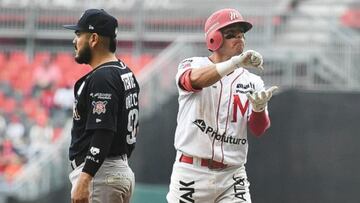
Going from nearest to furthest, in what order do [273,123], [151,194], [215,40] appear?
[215,40] < [273,123] < [151,194]

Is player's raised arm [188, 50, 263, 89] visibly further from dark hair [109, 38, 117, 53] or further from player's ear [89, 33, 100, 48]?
player's ear [89, 33, 100, 48]

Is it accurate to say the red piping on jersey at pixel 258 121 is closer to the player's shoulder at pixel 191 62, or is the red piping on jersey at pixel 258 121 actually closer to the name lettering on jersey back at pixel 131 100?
the player's shoulder at pixel 191 62

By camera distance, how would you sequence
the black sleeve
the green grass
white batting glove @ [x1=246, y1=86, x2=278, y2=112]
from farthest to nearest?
1. the green grass
2. white batting glove @ [x1=246, y1=86, x2=278, y2=112]
3. the black sleeve

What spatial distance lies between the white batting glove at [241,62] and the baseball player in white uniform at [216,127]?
280mm

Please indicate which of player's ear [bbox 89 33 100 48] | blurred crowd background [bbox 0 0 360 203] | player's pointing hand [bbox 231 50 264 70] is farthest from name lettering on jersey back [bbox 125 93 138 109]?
blurred crowd background [bbox 0 0 360 203]

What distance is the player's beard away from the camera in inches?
232

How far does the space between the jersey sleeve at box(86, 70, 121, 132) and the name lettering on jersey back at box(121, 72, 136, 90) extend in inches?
5.2

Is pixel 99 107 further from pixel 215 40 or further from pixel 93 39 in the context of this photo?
pixel 215 40

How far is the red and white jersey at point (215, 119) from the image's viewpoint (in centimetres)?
→ 634

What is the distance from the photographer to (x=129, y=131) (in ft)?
19.4

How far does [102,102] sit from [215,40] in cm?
107

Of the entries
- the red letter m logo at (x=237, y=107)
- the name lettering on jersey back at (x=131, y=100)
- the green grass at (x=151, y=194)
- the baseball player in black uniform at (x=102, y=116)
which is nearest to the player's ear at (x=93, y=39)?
the baseball player in black uniform at (x=102, y=116)

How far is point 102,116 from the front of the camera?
18.4ft

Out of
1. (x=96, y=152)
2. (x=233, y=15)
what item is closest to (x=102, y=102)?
(x=96, y=152)
